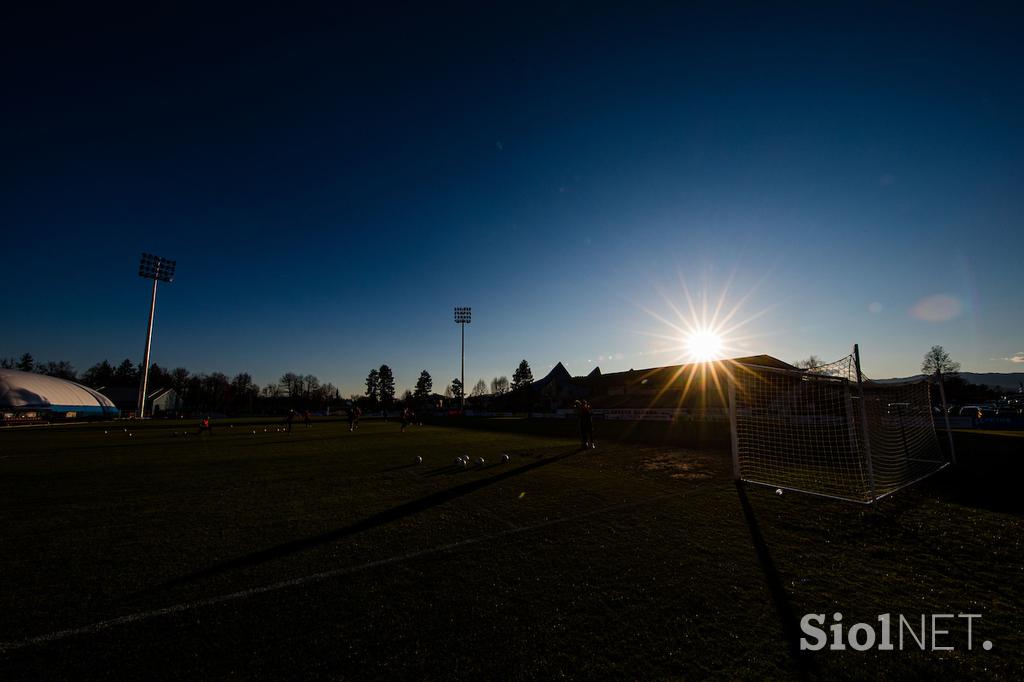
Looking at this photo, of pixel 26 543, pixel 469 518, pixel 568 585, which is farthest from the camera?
pixel 469 518

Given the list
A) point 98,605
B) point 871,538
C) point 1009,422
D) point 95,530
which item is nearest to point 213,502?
point 95,530

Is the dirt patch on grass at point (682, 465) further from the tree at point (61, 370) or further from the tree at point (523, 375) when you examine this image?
the tree at point (61, 370)

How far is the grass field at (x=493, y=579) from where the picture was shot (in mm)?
3090

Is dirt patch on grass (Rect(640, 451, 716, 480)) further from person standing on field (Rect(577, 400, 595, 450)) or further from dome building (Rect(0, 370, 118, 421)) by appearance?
dome building (Rect(0, 370, 118, 421))

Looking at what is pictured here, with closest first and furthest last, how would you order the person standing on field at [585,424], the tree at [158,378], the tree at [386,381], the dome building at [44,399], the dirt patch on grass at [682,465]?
1. the dirt patch on grass at [682,465]
2. the person standing on field at [585,424]
3. the dome building at [44,399]
4. the tree at [158,378]
5. the tree at [386,381]

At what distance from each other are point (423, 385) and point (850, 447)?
11478 centimetres

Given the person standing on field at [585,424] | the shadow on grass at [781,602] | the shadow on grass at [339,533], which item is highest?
the person standing on field at [585,424]

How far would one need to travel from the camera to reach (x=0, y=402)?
49750mm

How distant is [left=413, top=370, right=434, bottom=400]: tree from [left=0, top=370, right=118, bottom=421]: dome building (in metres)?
65.7

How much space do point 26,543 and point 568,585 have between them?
25.2 ft

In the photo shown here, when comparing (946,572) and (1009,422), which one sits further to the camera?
(1009,422)

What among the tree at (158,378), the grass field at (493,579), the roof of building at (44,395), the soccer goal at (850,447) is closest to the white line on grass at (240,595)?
the grass field at (493,579)

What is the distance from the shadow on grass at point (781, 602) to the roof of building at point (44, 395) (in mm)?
81086

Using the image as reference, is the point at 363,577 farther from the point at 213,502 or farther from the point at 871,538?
the point at 871,538
